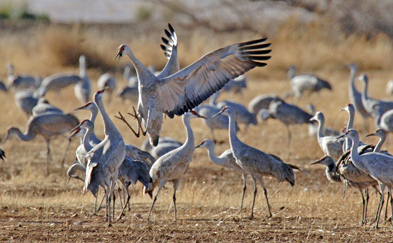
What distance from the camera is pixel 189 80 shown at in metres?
7.05

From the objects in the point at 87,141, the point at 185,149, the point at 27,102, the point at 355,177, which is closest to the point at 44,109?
the point at 27,102

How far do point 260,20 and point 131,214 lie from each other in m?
20.0

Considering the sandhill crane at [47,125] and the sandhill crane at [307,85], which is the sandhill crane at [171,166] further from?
the sandhill crane at [307,85]

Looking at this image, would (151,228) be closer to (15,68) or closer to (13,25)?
(15,68)

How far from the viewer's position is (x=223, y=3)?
26.4 metres

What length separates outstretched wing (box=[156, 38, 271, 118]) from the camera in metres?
6.89

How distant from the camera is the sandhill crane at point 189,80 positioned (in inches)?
273

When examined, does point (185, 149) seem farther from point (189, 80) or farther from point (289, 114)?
point (289, 114)

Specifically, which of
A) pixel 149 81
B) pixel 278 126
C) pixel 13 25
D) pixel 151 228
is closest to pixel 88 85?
pixel 278 126

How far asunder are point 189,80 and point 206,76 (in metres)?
0.18

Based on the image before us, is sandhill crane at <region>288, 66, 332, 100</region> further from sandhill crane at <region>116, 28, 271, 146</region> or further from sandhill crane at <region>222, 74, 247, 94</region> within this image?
sandhill crane at <region>116, 28, 271, 146</region>

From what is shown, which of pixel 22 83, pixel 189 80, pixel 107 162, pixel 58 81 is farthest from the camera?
pixel 22 83

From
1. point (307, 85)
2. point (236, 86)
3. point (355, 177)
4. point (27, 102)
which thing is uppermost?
point (307, 85)

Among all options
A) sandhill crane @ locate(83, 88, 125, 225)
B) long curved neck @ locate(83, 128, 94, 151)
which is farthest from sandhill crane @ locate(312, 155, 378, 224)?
long curved neck @ locate(83, 128, 94, 151)
